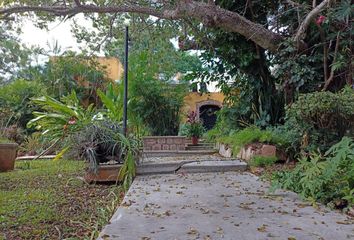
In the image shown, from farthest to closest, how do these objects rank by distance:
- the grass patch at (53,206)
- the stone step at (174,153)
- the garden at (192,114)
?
the stone step at (174,153) → the garden at (192,114) → the grass patch at (53,206)

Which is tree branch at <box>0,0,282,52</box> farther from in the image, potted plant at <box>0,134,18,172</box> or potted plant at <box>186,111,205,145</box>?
potted plant at <box>186,111,205,145</box>

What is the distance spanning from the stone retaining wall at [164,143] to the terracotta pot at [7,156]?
2590 millimetres

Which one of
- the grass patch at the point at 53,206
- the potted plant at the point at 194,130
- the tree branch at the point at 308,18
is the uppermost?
the tree branch at the point at 308,18

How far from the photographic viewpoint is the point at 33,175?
521cm

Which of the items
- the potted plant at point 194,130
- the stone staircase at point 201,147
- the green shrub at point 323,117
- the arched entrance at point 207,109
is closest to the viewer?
the green shrub at point 323,117

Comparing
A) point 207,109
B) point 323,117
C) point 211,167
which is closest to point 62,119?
point 211,167

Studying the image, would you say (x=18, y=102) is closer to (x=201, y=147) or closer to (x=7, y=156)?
(x=7, y=156)

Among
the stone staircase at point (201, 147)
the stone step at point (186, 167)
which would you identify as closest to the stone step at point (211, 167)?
the stone step at point (186, 167)

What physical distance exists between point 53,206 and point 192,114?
541 cm

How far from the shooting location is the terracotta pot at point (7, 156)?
230 inches

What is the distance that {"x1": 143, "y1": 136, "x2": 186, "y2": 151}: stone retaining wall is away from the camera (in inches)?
287

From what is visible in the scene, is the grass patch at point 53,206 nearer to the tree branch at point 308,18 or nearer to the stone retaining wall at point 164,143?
the stone retaining wall at point 164,143

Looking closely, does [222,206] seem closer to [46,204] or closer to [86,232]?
[86,232]

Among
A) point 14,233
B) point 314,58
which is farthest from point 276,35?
point 14,233
